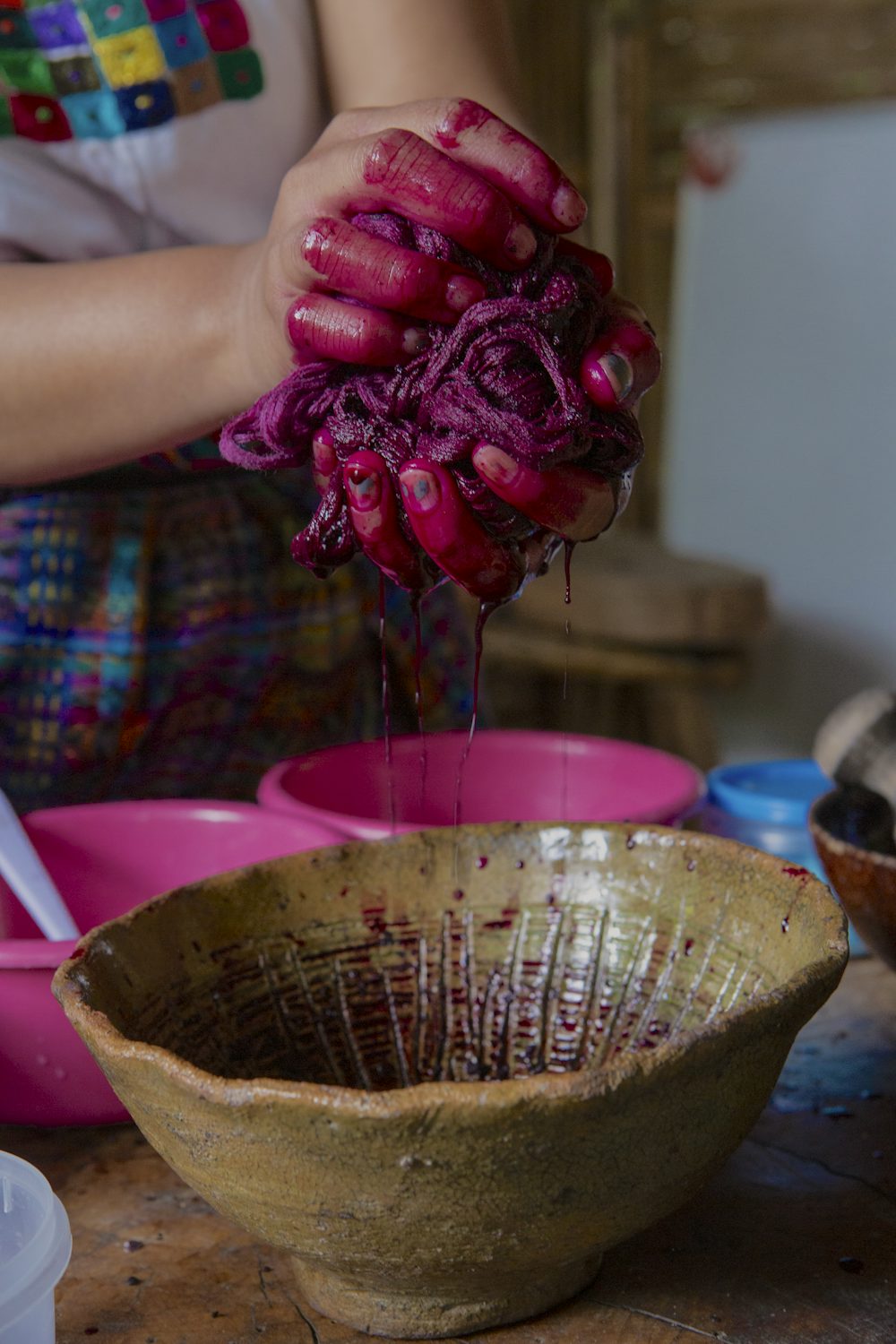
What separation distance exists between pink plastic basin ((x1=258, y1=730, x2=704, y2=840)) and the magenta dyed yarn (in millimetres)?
343

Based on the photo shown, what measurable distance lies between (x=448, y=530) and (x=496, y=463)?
0.03 metres

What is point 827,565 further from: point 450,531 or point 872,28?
point 450,531

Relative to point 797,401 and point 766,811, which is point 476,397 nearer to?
point 766,811

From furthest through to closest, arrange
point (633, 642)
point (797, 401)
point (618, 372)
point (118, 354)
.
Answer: point (797, 401) < point (633, 642) < point (118, 354) < point (618, 372)

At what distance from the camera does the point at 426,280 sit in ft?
1.71

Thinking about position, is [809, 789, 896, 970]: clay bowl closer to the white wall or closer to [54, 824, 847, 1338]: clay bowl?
[54, 824, 847, 1338]: clay bowl

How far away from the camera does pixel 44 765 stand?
3.05 ft

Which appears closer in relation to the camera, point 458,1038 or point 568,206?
point 568,206

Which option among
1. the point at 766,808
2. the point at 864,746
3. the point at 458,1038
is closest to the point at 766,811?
the point at 766,808

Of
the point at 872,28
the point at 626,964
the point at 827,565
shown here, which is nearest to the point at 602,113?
the point at 872,28

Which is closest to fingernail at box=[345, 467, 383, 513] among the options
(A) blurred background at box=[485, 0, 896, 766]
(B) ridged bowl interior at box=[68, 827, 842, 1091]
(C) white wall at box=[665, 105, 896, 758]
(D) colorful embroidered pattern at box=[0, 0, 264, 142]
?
(B) ridged bowl interior at box=[68, 827, 842, 1091]

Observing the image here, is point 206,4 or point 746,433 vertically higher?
point 206,4

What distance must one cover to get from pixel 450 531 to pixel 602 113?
6.95 ft

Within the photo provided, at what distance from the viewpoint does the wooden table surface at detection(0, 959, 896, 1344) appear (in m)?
0.53
